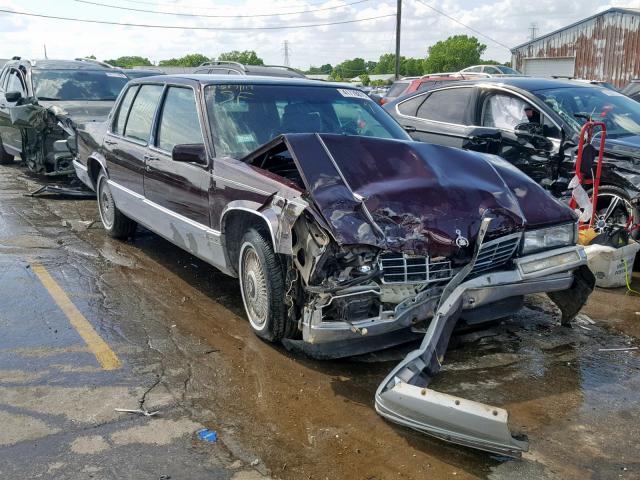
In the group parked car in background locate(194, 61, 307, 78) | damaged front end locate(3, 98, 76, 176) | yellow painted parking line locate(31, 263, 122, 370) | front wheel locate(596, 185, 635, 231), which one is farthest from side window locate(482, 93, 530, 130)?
damaged front end locate(3, 98, 76, 176)

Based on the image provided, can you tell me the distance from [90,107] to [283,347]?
752cm

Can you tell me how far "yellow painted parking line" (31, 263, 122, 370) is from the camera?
14.5 ft

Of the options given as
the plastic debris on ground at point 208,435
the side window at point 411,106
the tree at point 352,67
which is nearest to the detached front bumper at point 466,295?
the plastic debris on ground at point 208,435

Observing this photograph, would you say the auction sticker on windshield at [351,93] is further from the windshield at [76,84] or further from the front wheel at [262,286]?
the windshield at [76,84]

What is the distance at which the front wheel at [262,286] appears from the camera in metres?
4.26

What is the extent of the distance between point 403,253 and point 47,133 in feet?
26.6

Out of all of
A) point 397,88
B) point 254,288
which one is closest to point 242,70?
point 397,88

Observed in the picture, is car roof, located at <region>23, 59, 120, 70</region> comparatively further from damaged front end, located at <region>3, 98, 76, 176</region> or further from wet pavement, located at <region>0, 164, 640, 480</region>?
wet pavement, located at <region>0, 164, 640, 480</region>

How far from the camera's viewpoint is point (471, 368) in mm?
4316

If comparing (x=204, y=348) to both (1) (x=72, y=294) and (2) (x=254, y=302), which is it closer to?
(2) (x=254, y=302)

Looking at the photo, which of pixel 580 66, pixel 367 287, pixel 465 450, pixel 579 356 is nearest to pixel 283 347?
pixel 367 287

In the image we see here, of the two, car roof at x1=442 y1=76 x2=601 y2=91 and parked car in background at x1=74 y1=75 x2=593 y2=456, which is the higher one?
car roof at x1=442 y1=76 x2=601 y2=91

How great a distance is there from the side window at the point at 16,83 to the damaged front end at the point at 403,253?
847 cm

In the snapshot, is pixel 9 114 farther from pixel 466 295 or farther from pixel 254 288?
pixel 466 295
